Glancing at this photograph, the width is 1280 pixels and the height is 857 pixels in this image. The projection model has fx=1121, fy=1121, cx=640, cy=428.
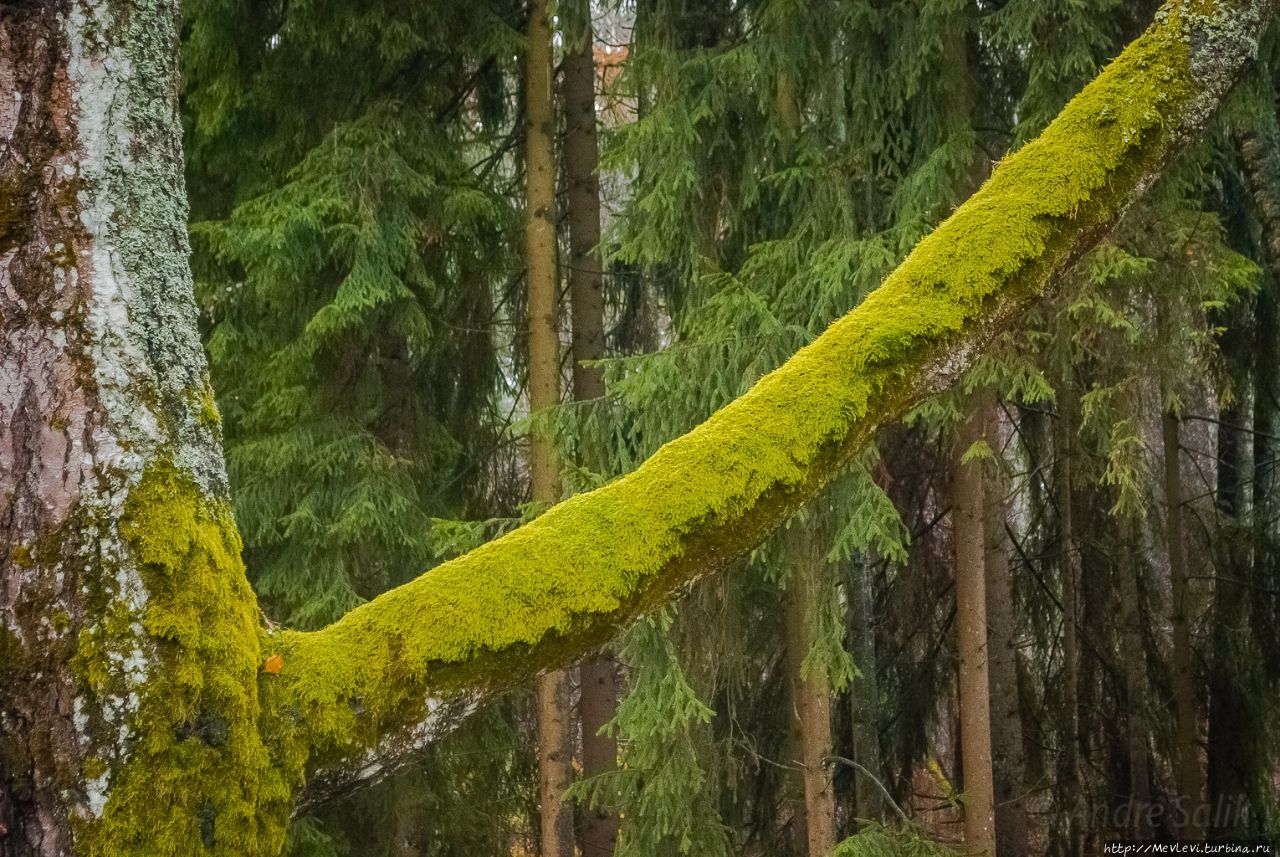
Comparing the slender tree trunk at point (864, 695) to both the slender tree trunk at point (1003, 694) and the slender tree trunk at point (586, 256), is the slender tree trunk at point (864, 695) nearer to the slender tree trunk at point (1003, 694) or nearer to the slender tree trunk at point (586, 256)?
the slender tree trunk at point (1003, 694)

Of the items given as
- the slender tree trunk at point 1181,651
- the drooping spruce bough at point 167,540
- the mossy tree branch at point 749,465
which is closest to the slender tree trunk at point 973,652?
the slender tree trunk at point 1181,651

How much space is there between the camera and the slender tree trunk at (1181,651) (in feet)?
30.0

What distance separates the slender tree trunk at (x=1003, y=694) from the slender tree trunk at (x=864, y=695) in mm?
989

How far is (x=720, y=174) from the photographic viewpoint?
6762 mm

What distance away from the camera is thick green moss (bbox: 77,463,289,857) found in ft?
4.68

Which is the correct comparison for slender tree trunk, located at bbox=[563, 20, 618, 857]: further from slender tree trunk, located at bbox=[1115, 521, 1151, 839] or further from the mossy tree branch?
the mossy tree branch

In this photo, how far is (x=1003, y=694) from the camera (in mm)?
9109

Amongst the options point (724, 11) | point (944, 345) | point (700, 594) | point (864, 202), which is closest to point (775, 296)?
point (864, 202)

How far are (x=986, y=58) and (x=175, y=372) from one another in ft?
A: 20.0

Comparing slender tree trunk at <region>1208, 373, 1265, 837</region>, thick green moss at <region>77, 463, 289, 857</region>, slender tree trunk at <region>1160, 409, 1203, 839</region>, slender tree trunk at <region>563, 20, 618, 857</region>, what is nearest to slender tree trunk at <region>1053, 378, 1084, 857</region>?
slender tree trunk at <region>1160, 409, 1203, 839</region>

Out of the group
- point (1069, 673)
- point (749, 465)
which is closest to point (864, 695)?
point (1069, 673)

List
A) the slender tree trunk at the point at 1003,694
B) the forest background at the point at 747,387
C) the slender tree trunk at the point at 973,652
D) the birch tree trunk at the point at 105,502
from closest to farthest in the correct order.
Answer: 1. the birch tree trunk at the point at 105,502
2. the forest background at the point at 747,387
3. the slender tree trunk at the point at 973,652
4. the slender tree trunk at the point at 1003,694

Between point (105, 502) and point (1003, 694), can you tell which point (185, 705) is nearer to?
point (105, 502)

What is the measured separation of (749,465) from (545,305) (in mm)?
6145
